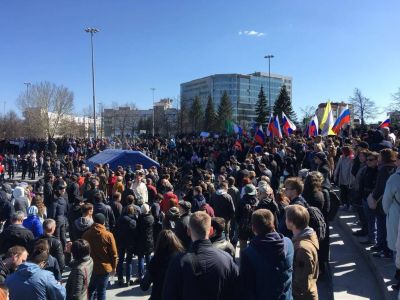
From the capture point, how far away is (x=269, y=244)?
3480 millimetres

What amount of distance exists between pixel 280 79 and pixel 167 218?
487 ft

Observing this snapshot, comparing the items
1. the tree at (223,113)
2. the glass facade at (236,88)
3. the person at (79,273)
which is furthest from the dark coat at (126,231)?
the glass facade at (236,88)

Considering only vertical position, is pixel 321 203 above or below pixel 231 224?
above

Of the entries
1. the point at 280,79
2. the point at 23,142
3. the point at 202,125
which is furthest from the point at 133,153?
the point at 280,79

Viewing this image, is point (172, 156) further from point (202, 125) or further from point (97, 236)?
point (202, 125)

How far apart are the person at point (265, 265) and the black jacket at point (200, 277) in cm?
20

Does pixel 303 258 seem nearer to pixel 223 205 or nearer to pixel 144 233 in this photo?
pixel 144 233

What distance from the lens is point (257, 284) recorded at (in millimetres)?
3418

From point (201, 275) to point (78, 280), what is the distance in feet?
8.16

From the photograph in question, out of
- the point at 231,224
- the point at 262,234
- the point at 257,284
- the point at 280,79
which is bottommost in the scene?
the point at 231,224

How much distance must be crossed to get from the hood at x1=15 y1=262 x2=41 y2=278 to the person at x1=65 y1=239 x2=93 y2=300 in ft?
2.90

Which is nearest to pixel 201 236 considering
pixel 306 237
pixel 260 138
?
pixel 306 237

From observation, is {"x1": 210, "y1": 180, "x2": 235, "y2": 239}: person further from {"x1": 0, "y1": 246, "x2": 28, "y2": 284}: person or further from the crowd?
{"x1": 0, "y1": 246, "x2": 28, "y2": 284}: person

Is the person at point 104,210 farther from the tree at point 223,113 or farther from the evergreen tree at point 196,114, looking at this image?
the evergreen tree at point 196,114
